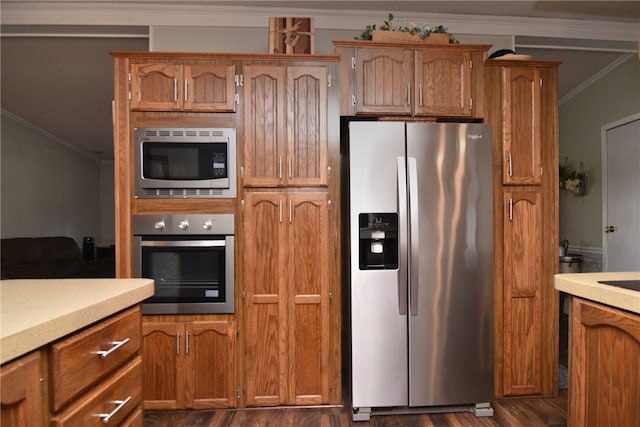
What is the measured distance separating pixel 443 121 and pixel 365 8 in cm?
123

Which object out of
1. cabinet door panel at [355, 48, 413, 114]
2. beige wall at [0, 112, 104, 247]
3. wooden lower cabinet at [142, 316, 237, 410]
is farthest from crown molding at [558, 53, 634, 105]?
beige wall at [0, 112, 104, 247]

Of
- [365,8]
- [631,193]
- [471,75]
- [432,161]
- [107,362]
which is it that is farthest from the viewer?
[631,193]

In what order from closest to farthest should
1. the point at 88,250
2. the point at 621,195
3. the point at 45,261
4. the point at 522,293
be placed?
the point at 522,293 → the point at 621,195 → the point at 45,261 → the point at 88,250

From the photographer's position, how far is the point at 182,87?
2.18 meters

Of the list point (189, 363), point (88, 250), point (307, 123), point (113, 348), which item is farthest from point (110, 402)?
point (88, 250)

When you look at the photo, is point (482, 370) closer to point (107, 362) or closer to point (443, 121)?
point (443, 121)

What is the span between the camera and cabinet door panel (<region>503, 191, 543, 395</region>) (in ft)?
7.60

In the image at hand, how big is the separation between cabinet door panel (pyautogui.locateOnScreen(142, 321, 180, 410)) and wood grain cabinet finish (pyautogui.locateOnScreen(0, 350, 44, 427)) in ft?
4.56

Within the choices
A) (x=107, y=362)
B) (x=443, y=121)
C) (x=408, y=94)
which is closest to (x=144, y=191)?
(x=107, y=362)

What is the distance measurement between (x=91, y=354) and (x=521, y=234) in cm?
240

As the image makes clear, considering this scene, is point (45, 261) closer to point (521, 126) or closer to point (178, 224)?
point (178, 224)

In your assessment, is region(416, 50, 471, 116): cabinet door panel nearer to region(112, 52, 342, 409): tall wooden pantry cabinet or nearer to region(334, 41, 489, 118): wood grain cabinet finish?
region(334, 41, 489, 118): wood grain cabinet finish

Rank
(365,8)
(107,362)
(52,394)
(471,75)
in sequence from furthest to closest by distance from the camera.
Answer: (365,8) → (471,75) → (107,362) → (52,394)

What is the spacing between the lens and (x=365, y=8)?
9.38 feet
